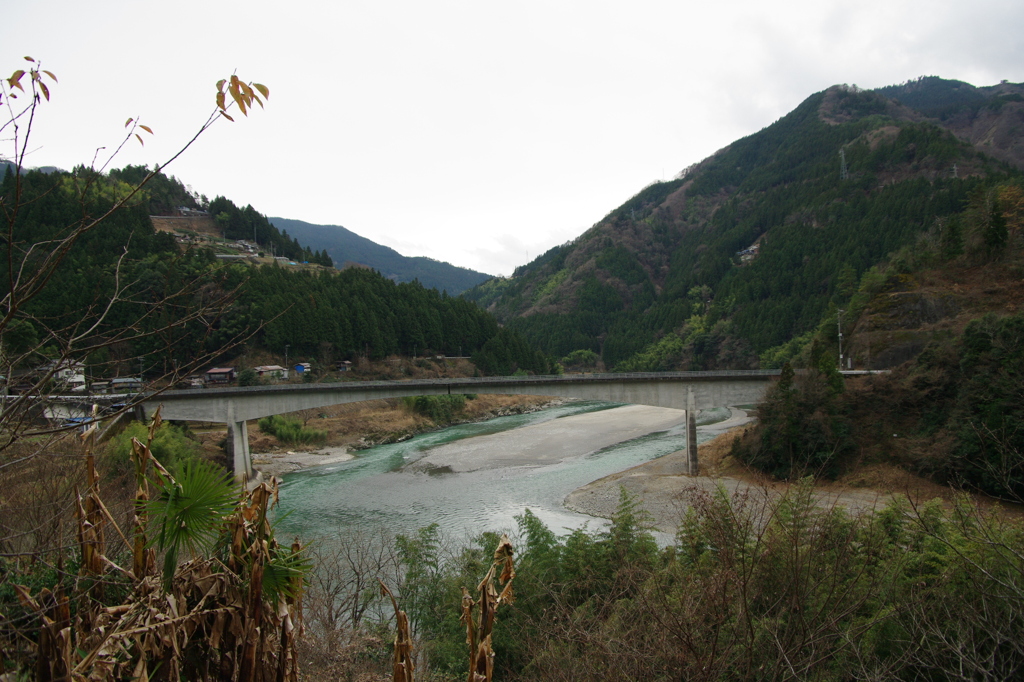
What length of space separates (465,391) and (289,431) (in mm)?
13948

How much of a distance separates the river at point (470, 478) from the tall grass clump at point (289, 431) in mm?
4448

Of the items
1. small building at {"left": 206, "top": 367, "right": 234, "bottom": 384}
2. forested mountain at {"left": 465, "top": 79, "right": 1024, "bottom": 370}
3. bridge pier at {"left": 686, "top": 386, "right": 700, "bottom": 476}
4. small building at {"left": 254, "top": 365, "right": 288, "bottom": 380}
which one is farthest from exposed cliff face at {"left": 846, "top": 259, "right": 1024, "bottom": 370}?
small building at {"left": 206, "top": 367, "right": 234, "bottom": 384}

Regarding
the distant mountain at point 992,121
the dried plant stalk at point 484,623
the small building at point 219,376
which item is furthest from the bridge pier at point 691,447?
the distant mountain at point 992,121

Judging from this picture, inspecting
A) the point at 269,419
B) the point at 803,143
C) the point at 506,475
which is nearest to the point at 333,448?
the point at 269,419

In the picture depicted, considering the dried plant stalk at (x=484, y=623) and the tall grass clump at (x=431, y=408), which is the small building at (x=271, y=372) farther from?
the dried plant stalk at (x=484, y=623)

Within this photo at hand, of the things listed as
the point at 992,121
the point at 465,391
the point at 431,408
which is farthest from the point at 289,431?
the point at 992,121

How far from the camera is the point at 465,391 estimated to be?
117ft

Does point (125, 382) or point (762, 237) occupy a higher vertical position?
point (762, 237)

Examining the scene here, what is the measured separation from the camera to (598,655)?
6.65 m

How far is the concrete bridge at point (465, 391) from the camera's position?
1297 inches

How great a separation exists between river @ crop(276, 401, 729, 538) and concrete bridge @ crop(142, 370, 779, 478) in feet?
12.4

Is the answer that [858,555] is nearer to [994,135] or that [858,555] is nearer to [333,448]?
[333,448]

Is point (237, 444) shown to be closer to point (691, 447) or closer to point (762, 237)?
point (691, 447)

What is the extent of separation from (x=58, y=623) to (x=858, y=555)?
9208 mm
